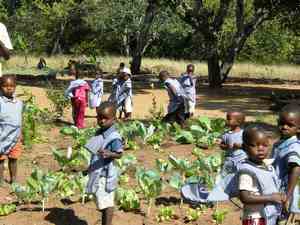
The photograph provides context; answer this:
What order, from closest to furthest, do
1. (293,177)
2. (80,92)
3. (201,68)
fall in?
(293,177) < (80,92) < (201,68)

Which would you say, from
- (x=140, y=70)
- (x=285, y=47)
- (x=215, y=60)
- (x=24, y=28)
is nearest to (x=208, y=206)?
(x=215, y=60)

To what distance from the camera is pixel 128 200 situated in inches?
256

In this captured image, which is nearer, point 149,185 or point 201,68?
point 149,185

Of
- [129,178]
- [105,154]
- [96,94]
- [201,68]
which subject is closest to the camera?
[105,154]

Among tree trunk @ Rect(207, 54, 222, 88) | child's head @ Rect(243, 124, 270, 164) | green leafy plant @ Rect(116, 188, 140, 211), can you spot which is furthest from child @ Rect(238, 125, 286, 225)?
tree trunk @ Rect(207, 54, 222, 88)

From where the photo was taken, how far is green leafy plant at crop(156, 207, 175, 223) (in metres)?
6.37

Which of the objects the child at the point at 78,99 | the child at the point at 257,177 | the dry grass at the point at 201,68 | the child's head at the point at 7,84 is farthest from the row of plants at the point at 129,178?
the dry grass at the point at 201,68

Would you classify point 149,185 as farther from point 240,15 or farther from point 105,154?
point 240,15

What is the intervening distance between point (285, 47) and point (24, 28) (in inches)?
778

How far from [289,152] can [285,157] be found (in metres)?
0.06

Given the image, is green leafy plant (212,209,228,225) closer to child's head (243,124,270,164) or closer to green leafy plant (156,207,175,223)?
green leafy plant (156,207,175,223)

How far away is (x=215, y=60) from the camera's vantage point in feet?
86.8

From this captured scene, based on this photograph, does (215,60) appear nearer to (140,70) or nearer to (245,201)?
(140,70)

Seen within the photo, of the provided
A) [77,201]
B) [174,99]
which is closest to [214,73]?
[174,99]
